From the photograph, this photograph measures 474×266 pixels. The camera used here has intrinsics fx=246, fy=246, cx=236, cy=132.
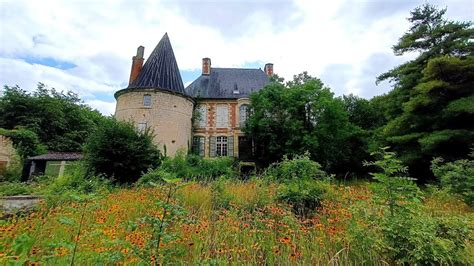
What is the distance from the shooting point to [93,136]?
460 inches

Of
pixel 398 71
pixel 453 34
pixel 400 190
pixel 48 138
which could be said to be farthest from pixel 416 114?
pixel 48 138

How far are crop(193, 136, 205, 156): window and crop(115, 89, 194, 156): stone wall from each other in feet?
6.48

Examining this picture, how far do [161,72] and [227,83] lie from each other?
21.0 ft

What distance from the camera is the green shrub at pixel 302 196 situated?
446 centimetres

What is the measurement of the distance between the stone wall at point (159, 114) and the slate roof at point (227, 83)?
12.2 feet

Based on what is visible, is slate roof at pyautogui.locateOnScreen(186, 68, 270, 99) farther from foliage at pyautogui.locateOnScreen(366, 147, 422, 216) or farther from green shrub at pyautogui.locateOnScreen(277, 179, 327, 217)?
foliage at pyautogui.locateOnScreen(366, 147, 422, 216)

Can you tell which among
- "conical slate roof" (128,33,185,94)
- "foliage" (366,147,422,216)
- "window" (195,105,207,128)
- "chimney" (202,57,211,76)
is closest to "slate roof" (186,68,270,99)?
"chimney" (202,57,211,76)

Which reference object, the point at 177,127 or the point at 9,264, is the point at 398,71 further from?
the point at 9,264

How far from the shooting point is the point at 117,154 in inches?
440

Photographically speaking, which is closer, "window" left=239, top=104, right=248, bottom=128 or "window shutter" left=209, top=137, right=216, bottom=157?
"window shutter" left=209, top=137, right=216, bottom=157

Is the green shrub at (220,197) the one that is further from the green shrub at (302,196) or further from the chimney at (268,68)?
the chimney at (268,68)

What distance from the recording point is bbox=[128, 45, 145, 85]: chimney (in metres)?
20.1

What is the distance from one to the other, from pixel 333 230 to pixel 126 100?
1895cm

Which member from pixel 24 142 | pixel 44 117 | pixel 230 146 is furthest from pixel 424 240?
pixel 44 117
